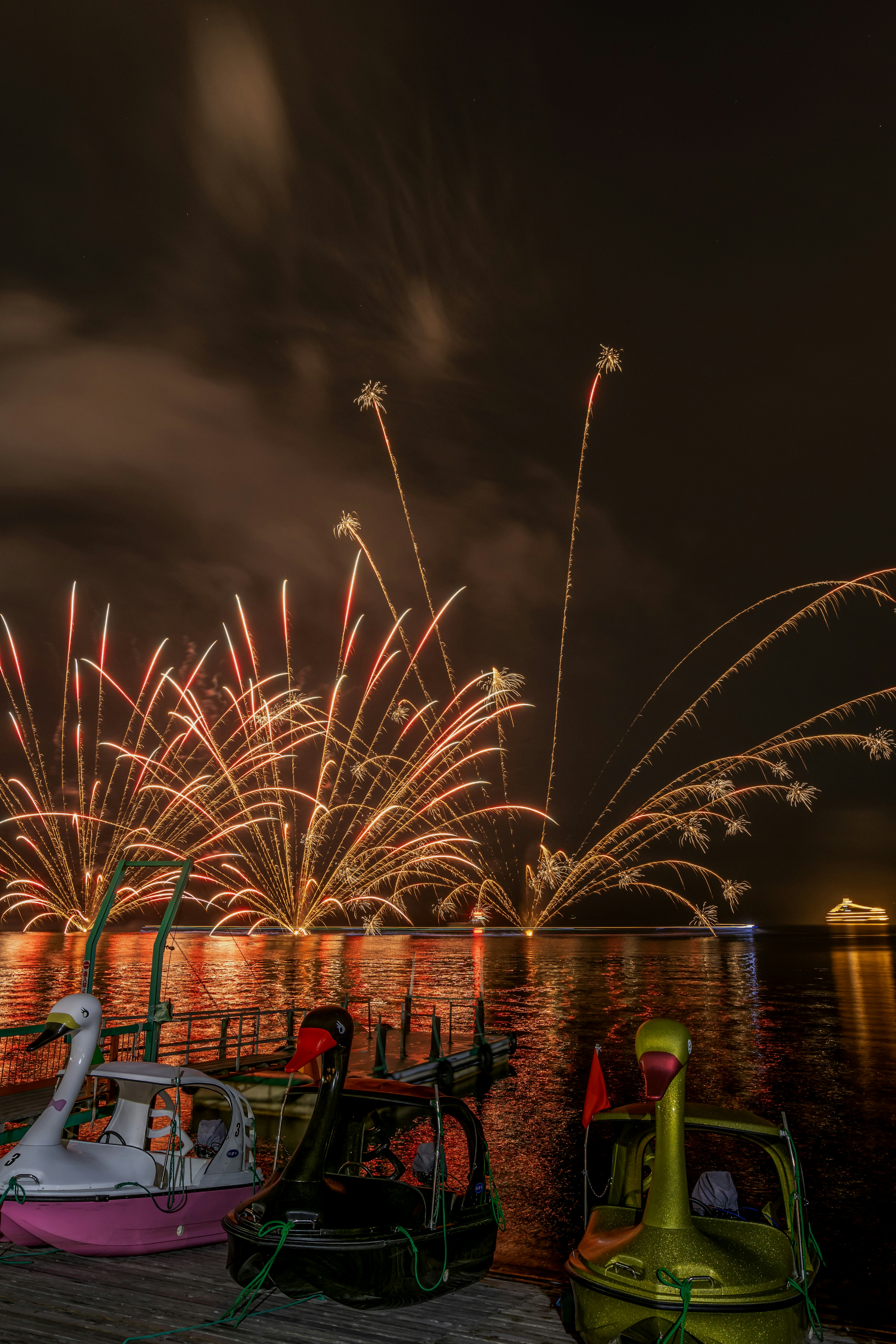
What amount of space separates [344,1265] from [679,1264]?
3679 mm

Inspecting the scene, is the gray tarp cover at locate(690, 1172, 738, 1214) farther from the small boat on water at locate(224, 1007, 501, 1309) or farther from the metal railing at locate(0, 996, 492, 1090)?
the metal railing at locate(0, 996, 492, 1090)

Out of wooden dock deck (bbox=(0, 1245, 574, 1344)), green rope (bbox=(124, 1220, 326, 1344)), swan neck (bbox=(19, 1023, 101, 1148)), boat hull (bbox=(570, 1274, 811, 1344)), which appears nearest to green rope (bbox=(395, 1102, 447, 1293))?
wooden dock deck (bbox=(0, 1245, 574, 1344))

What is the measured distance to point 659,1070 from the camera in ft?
25.1

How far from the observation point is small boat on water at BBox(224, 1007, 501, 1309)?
9.08 m

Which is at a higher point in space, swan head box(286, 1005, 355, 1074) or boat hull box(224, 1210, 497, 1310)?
swan head box(286, 1005, 355, 1074)

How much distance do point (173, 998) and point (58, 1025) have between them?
212ft

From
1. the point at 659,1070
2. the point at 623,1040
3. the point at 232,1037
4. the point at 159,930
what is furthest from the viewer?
the point at 623,1040

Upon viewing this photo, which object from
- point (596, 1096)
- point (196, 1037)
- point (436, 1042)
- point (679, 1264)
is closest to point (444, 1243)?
→ point (596, 1096)

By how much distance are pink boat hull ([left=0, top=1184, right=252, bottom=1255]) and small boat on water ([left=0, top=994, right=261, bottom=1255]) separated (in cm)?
1

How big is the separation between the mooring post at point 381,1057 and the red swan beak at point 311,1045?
59.5 feet

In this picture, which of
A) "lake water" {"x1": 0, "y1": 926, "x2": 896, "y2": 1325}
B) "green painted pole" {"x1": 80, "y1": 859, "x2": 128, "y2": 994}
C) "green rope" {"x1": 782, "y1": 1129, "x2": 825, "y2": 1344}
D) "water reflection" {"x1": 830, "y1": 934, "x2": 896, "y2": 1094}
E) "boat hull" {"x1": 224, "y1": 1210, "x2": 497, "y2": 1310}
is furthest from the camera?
"water reflection" {"x1": 830, "y1": 934, "x2": 896, "y2": 1094}

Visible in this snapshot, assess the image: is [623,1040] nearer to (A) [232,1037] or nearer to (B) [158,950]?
(A) [232,1037]

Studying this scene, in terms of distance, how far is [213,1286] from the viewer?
10.0 meters

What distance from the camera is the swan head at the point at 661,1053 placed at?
764 centimetres
